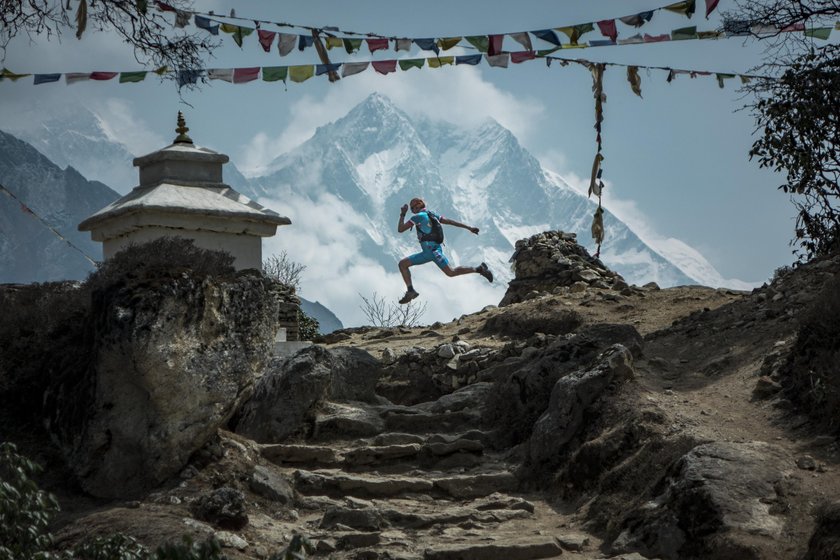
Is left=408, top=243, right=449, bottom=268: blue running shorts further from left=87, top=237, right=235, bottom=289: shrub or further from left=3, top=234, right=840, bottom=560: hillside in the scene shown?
left=87, top=237, right=235, bottom=289: shrub

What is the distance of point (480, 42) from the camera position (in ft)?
51.3

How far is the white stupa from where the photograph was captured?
15.7m

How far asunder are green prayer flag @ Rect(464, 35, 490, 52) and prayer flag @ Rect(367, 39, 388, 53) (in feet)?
3.69

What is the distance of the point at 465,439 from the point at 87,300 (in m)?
4.28

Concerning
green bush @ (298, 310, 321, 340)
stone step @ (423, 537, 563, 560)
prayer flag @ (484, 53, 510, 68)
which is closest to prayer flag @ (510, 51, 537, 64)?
prayer flag @ (484, 53, 510, 68)

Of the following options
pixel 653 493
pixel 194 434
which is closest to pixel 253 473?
pixel 194 434

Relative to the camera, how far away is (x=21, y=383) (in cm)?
1145

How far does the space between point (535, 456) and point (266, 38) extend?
21.5 ft

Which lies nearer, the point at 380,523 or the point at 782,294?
the point at 380,523

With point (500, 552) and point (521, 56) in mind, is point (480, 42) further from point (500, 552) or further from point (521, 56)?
point (500, 552)

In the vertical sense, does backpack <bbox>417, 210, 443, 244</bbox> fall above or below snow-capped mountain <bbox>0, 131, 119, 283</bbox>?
below

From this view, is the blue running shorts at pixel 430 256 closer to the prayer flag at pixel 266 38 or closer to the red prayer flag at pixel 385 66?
the red prayer flag at pixel 385 66

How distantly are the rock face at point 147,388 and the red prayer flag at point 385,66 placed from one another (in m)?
6.02

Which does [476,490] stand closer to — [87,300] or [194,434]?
[194,434]
